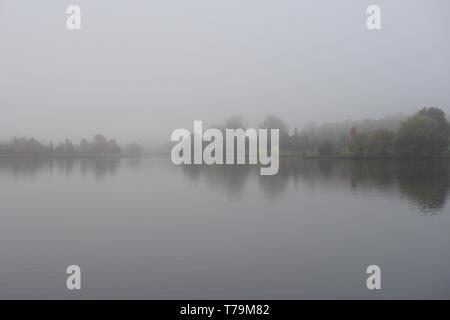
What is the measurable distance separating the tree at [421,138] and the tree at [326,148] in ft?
23.3

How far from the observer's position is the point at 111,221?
16156 mm

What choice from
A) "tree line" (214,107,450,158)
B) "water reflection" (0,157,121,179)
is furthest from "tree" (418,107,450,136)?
"water reflection" (0,157,121,179)

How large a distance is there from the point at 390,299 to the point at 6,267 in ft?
31.9

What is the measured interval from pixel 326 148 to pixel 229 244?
105ft

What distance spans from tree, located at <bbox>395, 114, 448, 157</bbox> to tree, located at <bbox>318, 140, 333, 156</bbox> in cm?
710

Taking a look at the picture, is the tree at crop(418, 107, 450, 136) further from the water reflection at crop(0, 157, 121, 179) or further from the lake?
the water reflection at crop(0, 157, 121, 179)

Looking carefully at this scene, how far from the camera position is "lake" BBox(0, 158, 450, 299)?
8.43 metres

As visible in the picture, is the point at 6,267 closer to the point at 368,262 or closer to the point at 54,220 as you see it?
the point at 54,220

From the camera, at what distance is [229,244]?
12.0m

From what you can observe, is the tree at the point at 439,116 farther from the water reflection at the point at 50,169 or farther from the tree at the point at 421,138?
the water reflection at the point at 50,169

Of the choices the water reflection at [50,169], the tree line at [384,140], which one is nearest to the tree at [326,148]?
the tree line at [384,140]

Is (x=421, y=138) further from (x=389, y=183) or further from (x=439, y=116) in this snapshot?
(x=389, y=183)

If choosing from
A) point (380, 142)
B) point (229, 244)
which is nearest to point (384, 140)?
point (380, 142)

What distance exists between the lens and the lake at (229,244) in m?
8.43
